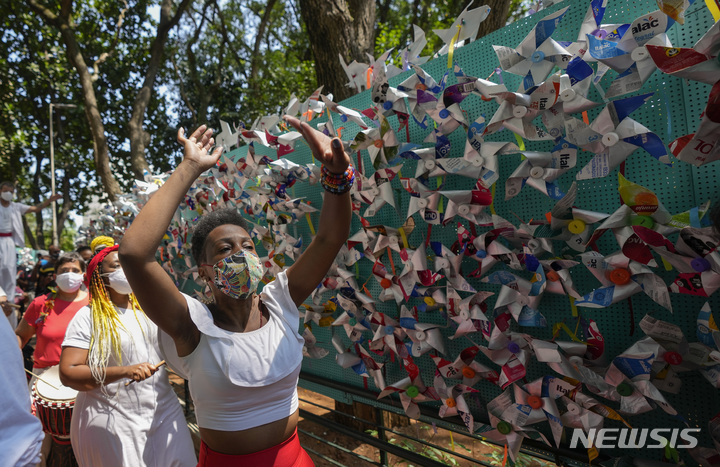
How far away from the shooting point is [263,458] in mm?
1473

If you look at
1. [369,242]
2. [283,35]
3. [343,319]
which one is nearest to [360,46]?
[369,242]

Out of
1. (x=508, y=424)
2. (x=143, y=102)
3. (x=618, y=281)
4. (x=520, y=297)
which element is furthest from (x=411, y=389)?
(x=143, y=102)

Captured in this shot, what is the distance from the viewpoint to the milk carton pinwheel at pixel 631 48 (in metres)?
1.33

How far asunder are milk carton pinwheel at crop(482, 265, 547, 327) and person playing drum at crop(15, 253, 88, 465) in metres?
2.93

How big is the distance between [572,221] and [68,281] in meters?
3.28

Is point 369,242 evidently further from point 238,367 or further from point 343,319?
point 238,367

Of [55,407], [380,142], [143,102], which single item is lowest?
[55,407]

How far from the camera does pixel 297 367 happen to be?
5.28 ft

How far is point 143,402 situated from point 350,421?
213 cm

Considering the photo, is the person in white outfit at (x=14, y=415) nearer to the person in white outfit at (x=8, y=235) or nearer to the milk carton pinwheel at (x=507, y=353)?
the milk carton pinwheel at (x=507, y=353)

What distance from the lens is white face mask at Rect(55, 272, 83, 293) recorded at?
3.11m

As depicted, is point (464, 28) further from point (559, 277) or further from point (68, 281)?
point (68, 281)

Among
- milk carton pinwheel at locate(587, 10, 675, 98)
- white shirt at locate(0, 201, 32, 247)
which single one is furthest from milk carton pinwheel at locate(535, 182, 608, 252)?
white shirt at locate(0, 201, 32, 247)

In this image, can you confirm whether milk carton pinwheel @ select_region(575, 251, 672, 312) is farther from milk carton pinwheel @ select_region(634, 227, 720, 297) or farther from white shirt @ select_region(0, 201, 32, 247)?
white shirt @ select_region(0, 201, 32, 247)
